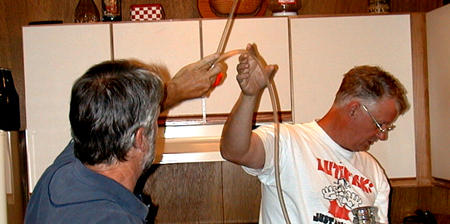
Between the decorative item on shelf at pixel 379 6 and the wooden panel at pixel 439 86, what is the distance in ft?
0.60

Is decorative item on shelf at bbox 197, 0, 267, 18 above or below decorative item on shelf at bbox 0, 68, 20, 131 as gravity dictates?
above

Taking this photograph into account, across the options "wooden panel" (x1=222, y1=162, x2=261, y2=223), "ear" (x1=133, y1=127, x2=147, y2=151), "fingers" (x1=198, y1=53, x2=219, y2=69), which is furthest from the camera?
"wooden panel" (x1=222, y1=162, x2=261, y2=223)

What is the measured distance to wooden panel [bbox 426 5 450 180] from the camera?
7.02ft

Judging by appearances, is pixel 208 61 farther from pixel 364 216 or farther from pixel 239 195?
pixel 239 195

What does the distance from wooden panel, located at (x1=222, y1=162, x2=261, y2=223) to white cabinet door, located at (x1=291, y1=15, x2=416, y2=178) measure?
20.5 inches

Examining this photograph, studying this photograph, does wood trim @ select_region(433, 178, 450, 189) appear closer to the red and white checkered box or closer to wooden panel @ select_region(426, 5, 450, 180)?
wooden panel @ select_region(426, 5, 450, 180)

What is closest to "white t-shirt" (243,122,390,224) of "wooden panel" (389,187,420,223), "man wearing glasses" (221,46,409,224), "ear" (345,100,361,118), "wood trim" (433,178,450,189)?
"man wearing glasses" (221,46,409,224)

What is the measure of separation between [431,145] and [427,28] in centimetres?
52

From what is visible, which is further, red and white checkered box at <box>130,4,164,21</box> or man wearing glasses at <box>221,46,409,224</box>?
red and white checkered box at <box>130,4,164,21</box>

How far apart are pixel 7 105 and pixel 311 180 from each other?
4.01 ft

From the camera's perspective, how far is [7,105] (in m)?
1.98

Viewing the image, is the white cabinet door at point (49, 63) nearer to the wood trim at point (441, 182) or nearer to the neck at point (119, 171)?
→ the neck at point (119, 171)

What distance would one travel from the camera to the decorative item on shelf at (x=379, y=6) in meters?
2.34

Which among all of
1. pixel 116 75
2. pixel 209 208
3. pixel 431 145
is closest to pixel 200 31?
pixel 209 208
